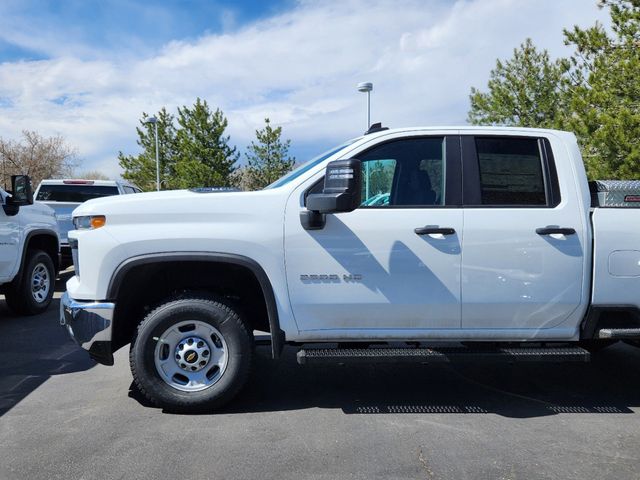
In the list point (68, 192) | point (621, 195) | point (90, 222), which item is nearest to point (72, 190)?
point (68, 192)

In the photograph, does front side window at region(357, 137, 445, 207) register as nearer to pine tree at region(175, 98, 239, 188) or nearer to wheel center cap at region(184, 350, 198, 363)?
wheel center cap at region(184, 350, 198, 363)

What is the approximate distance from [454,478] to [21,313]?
21.8 feet

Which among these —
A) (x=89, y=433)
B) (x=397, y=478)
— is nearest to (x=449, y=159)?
(x=397, y=478)

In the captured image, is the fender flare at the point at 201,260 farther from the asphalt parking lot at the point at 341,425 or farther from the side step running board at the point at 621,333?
the side step running board at the point at 621,333

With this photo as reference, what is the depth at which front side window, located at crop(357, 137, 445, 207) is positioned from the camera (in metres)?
4.03

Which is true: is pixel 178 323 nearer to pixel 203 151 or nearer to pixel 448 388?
pixel 448 388

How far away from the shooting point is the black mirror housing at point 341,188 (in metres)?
3.60

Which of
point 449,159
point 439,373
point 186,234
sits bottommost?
point 439,373

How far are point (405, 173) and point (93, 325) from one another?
2445 mm

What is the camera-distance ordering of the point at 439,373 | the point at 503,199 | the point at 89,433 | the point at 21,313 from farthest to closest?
the point at 21,313
the point at 439,373
the point at 503,199
the point at 89,433

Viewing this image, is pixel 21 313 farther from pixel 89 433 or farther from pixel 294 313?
pixel 294 313

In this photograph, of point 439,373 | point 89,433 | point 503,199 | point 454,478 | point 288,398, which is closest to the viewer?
point 454,478

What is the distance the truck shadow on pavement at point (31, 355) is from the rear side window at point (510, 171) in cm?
390

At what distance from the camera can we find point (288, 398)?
174 inches
